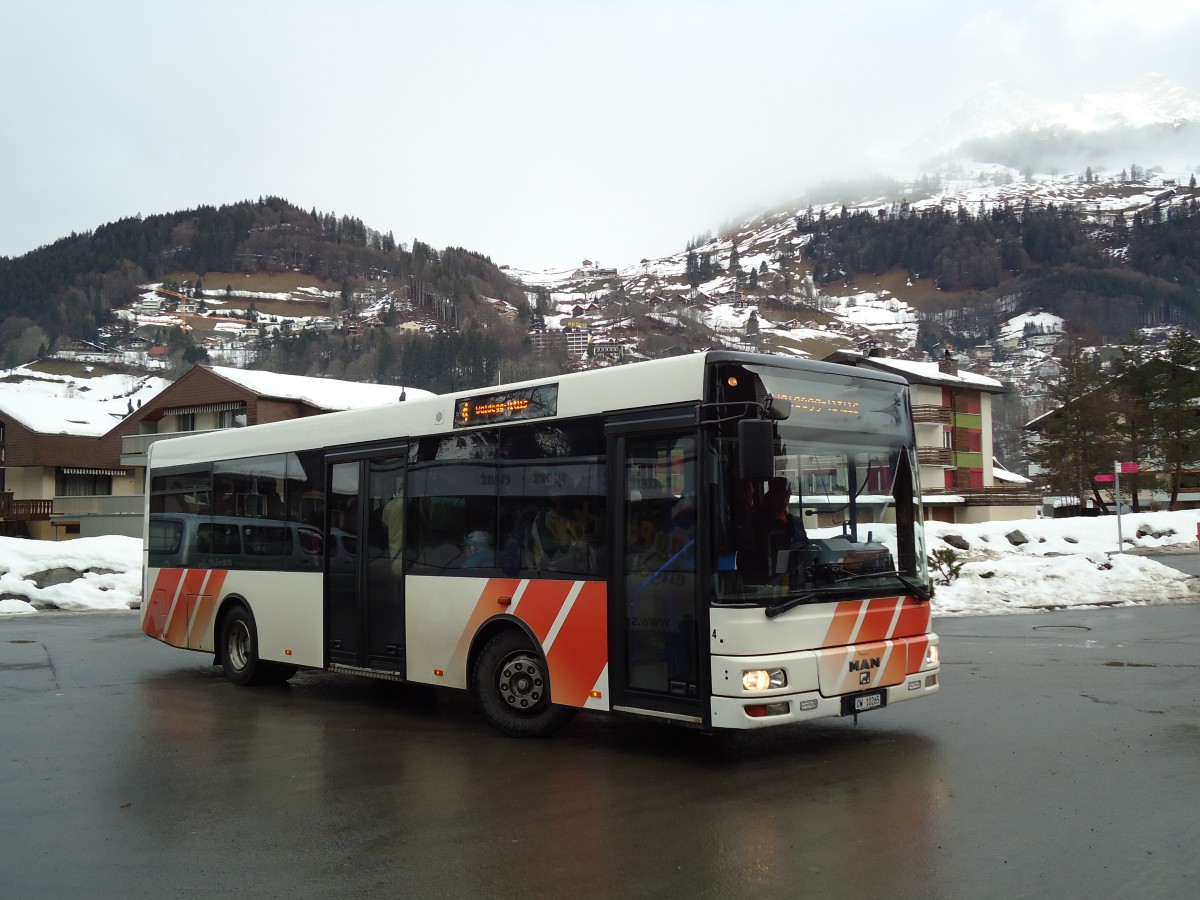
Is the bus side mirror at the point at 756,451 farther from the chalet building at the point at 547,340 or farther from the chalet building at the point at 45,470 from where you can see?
the chalet building at the point at 547,340

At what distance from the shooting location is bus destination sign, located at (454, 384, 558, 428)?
8.77 metres

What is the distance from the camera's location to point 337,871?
5.41 m

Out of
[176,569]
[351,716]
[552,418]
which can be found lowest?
[351,716]

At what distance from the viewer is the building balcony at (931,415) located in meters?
79.6

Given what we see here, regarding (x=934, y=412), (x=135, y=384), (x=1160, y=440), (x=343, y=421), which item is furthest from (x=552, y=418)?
(x=135, y=384)

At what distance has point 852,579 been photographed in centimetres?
771

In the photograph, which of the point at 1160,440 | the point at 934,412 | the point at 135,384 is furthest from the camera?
the point at 135,384

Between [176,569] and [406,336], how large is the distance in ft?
462

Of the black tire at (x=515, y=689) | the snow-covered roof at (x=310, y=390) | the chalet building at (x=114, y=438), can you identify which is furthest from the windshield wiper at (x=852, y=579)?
the chalet building at (x=114, y=438)

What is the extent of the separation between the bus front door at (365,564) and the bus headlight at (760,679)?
12.9 feet

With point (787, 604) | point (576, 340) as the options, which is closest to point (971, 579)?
point (787, 604)

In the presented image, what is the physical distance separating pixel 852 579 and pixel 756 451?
1449 millimetres

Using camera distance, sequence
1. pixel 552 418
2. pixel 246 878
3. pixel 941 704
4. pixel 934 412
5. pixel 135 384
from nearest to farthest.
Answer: pixel 246 878 → pixel 552 418 → pixel 941 704 → pixel 934 412 → pixel 135 384

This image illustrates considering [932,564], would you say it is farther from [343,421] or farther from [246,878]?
[246,878]
